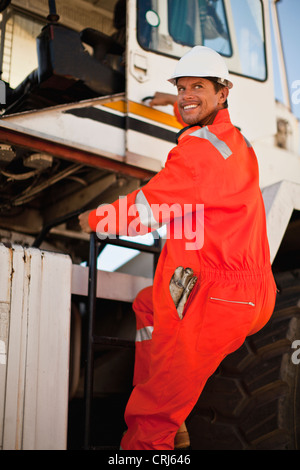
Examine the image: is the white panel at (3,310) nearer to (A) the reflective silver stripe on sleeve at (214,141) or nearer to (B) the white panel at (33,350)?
(B) the white panel at (33,350)

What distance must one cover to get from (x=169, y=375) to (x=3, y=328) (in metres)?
0.59

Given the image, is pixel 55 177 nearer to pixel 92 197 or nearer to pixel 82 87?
pixel 92 197

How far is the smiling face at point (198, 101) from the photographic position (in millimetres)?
2396

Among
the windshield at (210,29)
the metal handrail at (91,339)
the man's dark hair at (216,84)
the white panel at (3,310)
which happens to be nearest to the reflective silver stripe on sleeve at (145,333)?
the metal handrail at (91,339)

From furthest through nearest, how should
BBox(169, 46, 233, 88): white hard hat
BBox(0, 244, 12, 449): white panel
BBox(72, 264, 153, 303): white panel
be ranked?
BBox(72, 264, 153, 303): white panel
BBox(169, 46, 233, 88): white hard hat
BBox(0, 244, 12, 449): white panel

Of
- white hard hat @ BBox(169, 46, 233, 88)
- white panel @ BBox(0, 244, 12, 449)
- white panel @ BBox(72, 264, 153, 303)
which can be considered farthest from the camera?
white panel @ BBox(72, 264, 153, 303)

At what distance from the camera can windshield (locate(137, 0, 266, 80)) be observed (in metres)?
3.00

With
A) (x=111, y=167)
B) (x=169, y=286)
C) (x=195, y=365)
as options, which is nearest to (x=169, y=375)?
(x=195, y=365)

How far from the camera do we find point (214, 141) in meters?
2.16

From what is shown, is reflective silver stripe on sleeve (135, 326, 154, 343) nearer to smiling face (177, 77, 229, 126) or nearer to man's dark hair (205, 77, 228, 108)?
smiling face (177, 77, 229, 126)

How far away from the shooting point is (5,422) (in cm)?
195

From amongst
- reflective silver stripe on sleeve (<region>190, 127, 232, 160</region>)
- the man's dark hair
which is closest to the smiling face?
the man's dark hair

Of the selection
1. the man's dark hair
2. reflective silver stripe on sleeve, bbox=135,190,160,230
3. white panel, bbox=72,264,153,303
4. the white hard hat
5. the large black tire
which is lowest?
the large black tire

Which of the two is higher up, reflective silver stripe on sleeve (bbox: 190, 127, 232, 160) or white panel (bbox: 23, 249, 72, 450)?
reflective silver stripe on sleeve (bbox: 190, 127, 232, 160)
